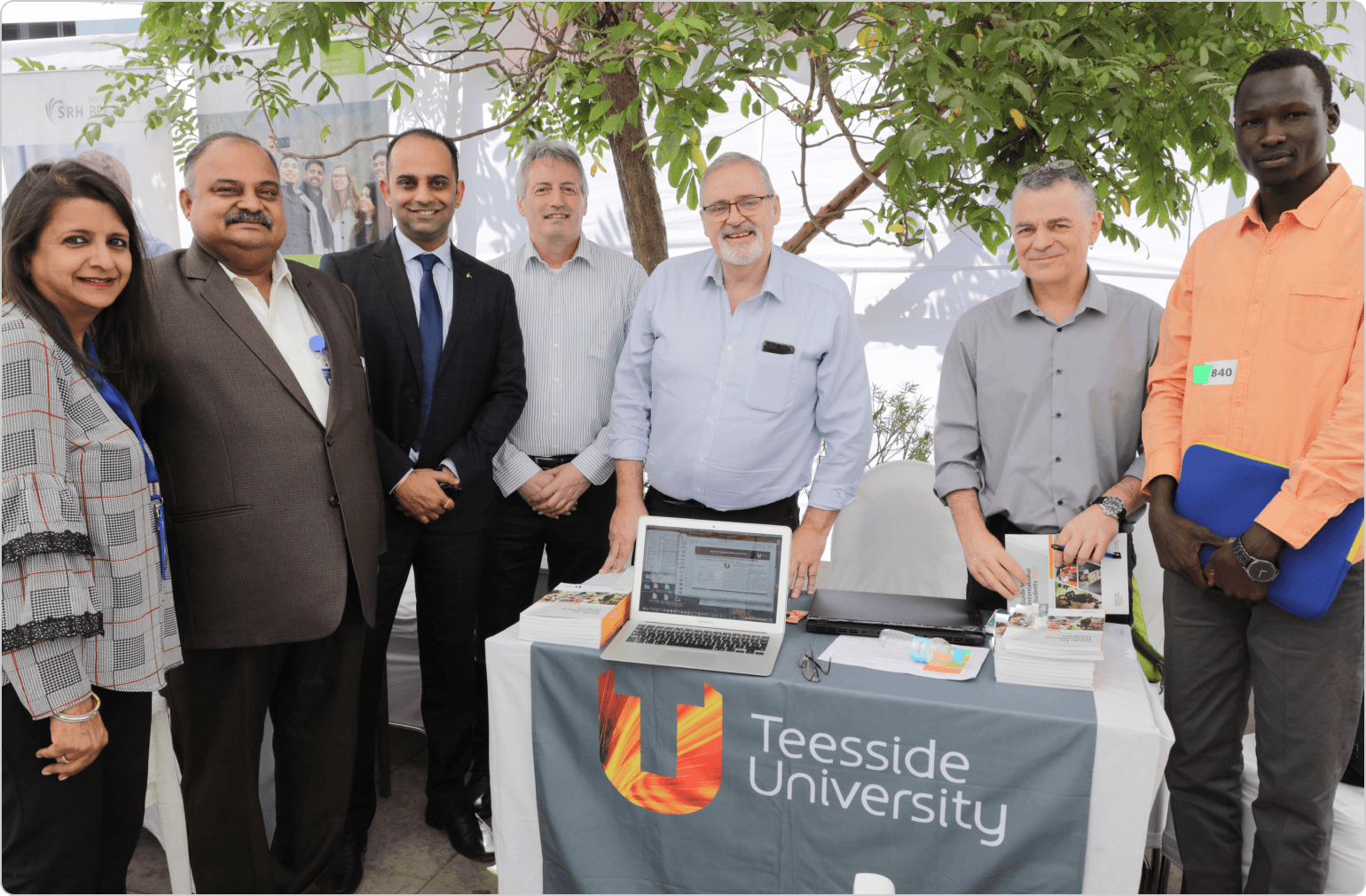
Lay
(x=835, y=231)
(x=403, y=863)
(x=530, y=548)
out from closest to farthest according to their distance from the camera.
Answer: (x=403, y=863) → (x=530, y=548) → (x=835, y=231)

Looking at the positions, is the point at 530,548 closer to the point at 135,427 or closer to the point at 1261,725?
the point at 135,427

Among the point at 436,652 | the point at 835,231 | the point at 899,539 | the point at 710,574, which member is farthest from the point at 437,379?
the point at 835,231

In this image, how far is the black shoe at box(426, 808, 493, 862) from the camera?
244 centimetres

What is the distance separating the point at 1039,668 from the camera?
5.56ft

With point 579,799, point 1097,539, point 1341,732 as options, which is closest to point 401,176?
point 579,799

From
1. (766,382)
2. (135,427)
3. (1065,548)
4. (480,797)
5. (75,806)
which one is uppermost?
(766,382)

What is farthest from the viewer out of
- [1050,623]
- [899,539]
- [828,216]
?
[828,216]

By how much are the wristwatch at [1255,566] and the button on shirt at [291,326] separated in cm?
208

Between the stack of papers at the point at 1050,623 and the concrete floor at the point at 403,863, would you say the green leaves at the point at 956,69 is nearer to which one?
the stack of papers at the point at 1050,623

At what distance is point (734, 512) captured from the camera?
245 cm

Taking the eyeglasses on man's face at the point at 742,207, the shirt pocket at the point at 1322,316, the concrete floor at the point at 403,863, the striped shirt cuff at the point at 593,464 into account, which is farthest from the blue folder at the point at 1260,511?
the concrete floor at the point at 403,863

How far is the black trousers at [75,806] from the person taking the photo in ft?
4.94

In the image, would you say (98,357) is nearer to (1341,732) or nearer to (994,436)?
(994,436)

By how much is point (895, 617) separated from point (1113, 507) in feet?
1.96
